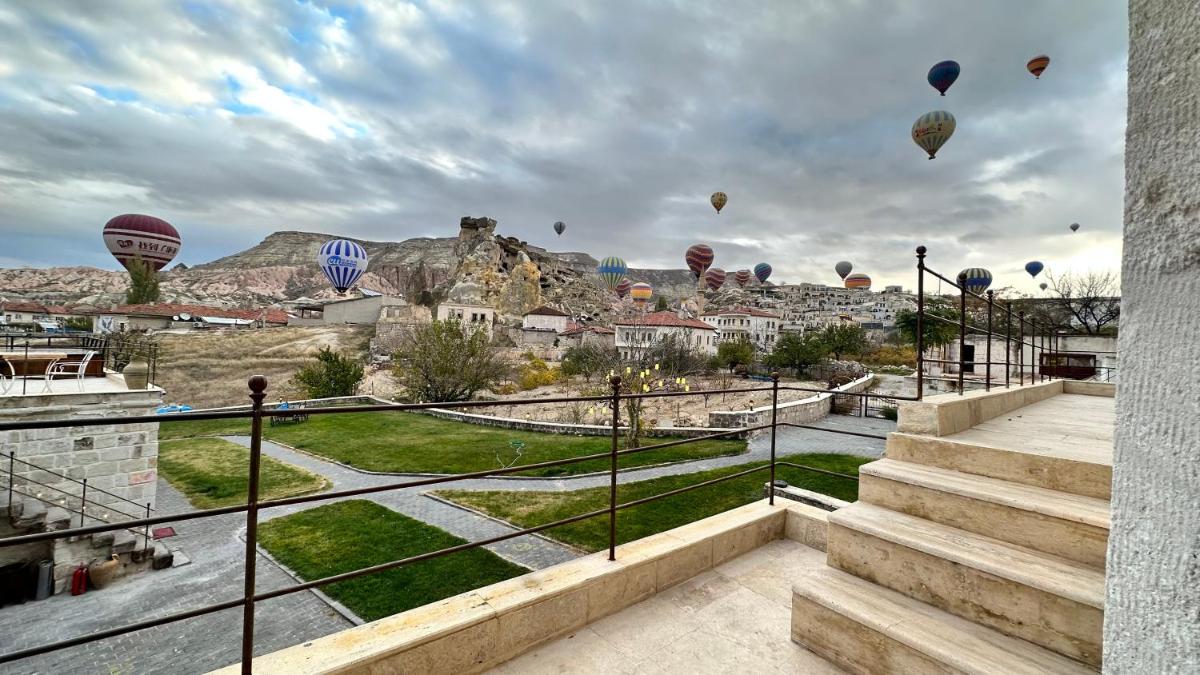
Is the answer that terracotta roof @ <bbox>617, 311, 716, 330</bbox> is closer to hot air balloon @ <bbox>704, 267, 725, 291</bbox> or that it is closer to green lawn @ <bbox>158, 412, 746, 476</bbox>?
hot air balloon @ <bbox>704, 267, 725, 291</bbox>

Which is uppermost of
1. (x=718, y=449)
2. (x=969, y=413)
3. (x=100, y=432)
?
(x=969, y=413)

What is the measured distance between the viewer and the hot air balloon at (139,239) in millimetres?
27188

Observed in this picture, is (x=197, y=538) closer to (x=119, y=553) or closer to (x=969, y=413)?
(x=119, y=553)

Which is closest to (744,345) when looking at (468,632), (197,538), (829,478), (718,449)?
(718,449)

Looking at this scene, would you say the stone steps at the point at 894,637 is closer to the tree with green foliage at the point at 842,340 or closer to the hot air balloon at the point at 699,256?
the tree with green foliage at the point at 842,340

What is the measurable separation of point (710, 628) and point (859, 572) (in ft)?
2.41

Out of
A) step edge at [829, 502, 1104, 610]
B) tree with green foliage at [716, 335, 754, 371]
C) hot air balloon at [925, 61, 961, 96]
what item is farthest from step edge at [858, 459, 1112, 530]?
tree with green foliage at [716, 335, 754, 371]

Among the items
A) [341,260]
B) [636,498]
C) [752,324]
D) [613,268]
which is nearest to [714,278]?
[752,324]

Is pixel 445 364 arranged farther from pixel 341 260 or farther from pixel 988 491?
pixel 988 491

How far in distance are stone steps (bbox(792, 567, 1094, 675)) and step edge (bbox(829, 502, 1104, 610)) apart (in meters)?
0.22

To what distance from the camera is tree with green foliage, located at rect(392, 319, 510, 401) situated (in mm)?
18641

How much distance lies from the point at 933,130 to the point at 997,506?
24.3 meters

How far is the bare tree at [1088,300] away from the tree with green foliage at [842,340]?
11.0 metres

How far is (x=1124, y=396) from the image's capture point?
0.78 m
